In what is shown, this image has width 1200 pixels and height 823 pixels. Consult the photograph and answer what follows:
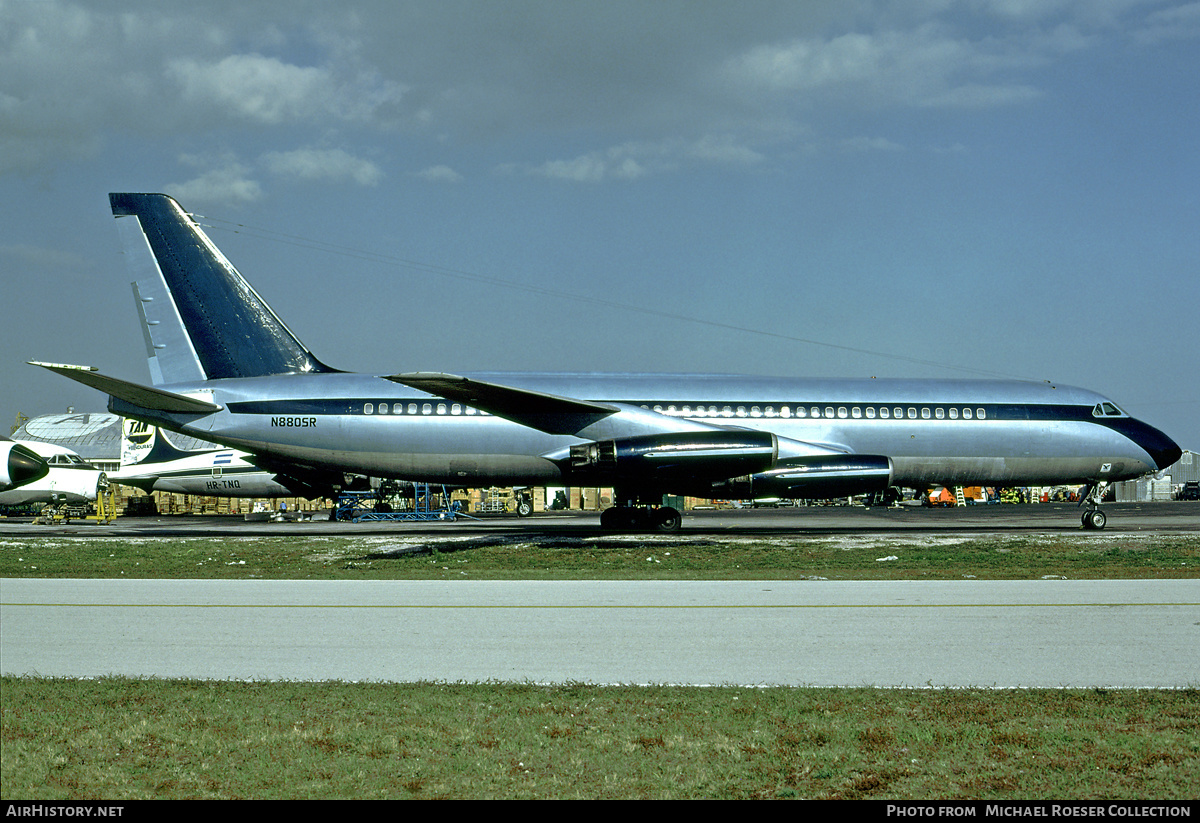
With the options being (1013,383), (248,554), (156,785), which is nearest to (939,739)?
(156,785)

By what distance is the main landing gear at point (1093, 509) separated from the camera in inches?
1115

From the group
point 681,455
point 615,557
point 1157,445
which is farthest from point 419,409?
point 1157,445

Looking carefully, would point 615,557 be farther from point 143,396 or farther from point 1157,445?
point 1157,445

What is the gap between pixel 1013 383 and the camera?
94.5 ft

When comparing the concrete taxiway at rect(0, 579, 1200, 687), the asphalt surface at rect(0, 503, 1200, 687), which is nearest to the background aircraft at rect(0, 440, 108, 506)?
the asphalt surface at rect(0, 503, 1200, 687)

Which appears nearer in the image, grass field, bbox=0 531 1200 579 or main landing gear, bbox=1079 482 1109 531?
grass field, bbox=0 531 1200 579

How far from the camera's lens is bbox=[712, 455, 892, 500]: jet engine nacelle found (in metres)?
24.0

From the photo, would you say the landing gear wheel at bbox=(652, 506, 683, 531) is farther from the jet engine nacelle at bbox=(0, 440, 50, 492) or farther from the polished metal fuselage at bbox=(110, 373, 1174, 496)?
the jet engine nacelle at bbox=(0, 440, 50, 492)

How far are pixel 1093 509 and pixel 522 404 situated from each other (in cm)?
1813

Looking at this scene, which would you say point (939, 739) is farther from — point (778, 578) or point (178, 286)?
point (178, 286)

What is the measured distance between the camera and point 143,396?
80.2 feet

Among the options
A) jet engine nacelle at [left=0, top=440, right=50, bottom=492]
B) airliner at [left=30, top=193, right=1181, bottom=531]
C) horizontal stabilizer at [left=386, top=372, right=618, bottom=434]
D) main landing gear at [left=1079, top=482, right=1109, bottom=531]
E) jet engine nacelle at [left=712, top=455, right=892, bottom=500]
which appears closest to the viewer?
horizontal stabilizer at [left=386, top=372, right=618, bottom=434]

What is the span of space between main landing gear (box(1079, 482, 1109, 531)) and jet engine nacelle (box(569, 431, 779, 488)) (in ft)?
37.7
